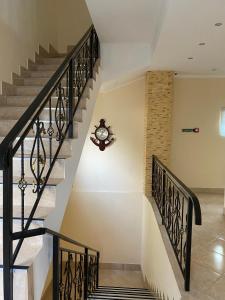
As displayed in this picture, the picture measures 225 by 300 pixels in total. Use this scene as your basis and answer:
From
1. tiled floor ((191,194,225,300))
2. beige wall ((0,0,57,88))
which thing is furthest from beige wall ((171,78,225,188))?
beige wall ((0,0,57,88))

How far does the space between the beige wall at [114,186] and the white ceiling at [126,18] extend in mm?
1575

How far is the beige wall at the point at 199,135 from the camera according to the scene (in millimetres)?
6082

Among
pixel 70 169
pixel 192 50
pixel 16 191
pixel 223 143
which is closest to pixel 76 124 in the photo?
pixel 70 169

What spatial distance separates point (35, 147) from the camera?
2.72 m

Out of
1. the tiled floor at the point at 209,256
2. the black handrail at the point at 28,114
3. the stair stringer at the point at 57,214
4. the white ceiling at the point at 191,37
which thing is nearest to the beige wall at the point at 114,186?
the tiled floor at the point at 209,256

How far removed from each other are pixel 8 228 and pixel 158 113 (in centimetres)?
441

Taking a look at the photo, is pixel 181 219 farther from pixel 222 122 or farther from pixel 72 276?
pixel 222 122

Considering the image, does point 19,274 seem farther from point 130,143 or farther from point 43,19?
point 43,19

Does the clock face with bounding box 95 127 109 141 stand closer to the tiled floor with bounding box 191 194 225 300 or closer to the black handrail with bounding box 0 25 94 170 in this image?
the tiled floor with bounding box 191 194 225 300

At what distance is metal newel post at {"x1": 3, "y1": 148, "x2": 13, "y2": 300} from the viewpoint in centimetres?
164

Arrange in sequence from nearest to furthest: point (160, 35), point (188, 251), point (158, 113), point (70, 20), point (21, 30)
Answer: point (188, 251) → point (160, 35) → point (21, 30) → point (158, 113) → point (70, 20)

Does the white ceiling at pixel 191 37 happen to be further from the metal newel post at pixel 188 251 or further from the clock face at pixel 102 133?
the metal newel post at pixel 188 251

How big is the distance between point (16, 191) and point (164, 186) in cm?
235

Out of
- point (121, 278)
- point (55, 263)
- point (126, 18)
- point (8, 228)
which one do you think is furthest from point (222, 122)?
point (8, 228)
